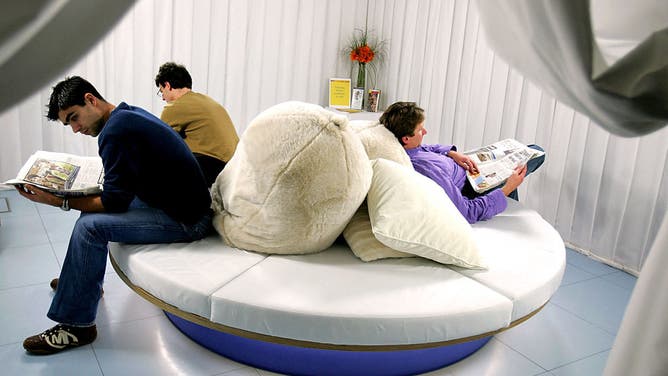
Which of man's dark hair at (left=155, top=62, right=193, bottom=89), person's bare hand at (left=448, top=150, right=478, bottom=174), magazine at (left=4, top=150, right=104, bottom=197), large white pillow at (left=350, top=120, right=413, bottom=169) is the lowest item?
magazine at (left=4, top=150, right=104, bottom=197)

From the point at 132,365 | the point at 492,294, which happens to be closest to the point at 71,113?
the point at 132,365

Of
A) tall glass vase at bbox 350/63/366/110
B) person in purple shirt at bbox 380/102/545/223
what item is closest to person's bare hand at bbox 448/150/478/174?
person in purple shirt at bbox 380/102/545/223

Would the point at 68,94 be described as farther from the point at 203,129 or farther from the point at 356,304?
the point at 356,304

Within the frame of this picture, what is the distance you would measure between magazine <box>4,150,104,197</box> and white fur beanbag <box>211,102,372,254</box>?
0.68 m

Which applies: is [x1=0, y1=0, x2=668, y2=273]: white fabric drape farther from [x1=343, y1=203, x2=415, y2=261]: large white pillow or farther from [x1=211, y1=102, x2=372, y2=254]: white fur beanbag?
[x1=343, y1=203, x2=415, y2=261]: large white pillow

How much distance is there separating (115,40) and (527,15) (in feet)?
13.7

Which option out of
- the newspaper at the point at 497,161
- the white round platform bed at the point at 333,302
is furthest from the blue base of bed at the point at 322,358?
the newspaper at the point at 497,161

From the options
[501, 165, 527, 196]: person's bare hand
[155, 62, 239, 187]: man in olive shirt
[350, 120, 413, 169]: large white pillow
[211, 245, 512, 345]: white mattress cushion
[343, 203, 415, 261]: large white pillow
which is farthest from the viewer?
[501, 165, 527, 196]: person's bare hand

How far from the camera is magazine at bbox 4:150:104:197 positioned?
230 centimetres

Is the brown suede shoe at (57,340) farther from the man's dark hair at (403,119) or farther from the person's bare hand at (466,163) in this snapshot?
the person's bare hand at (466,163)

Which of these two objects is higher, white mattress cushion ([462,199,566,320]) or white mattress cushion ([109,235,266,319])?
white mattress cushion ([462,199,566,320])

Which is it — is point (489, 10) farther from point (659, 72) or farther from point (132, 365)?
point (132, 365)

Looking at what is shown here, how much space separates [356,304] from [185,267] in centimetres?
66

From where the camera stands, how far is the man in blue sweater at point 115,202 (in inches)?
85.2
